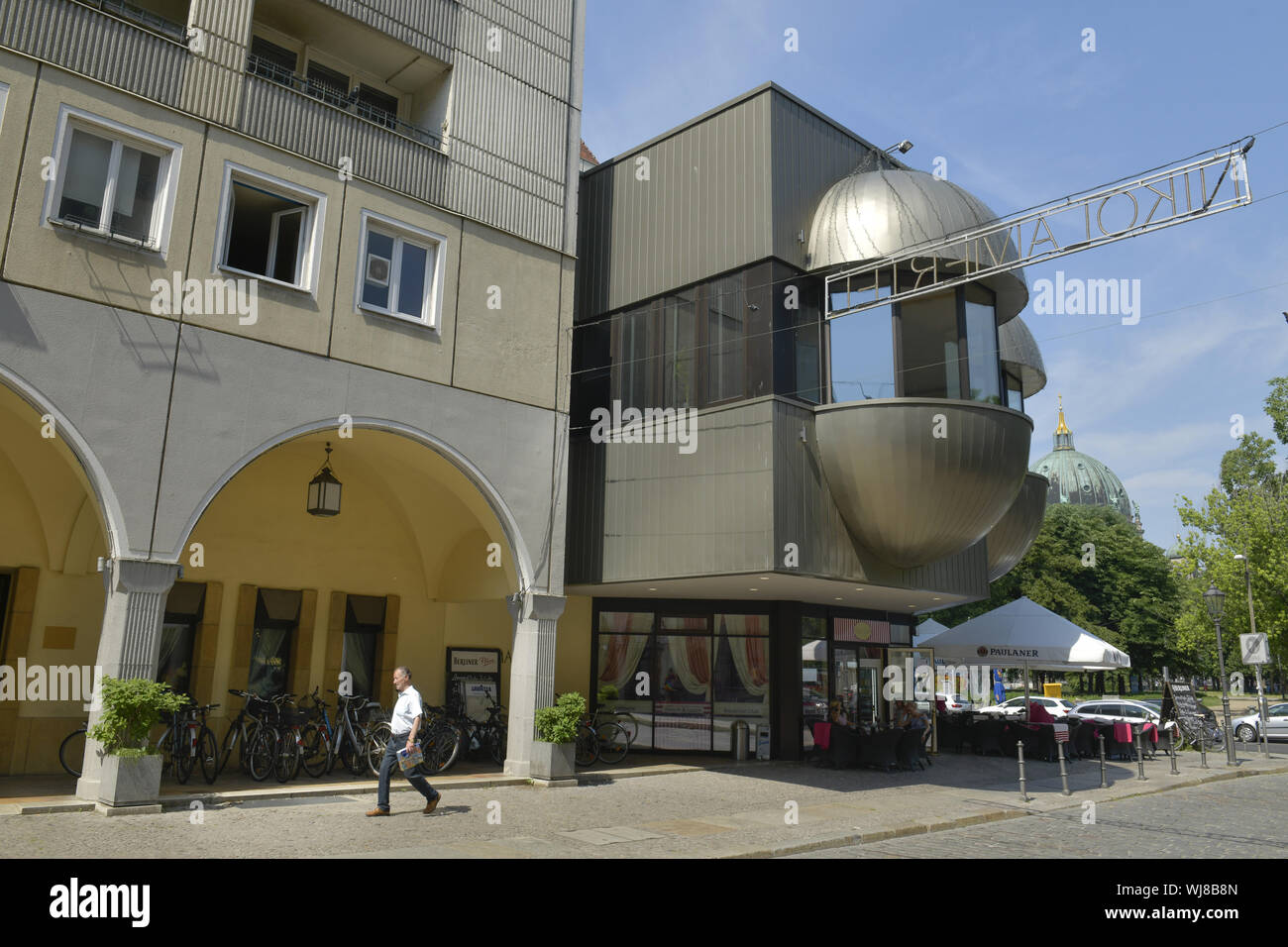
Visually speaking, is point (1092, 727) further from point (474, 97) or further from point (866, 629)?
point (474, 97)

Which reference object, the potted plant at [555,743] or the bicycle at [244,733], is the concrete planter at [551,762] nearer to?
the potted plant at [555,743]

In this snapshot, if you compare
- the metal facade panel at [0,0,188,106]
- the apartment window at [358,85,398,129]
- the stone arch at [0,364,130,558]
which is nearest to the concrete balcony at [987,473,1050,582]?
the apartment window at [358,85,398,129]

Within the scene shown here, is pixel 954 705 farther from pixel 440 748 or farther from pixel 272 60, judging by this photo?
pixel 272 60

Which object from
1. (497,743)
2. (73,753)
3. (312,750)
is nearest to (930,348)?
(497,743)

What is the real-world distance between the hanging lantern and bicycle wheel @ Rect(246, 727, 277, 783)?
3.38 metres

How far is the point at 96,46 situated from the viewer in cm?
1152

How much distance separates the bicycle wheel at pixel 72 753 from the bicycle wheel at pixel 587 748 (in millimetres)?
7996

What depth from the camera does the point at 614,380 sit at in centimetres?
1795

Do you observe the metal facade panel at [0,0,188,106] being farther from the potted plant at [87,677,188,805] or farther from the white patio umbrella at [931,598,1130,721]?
the white patio umbrella at [931,598,1130,721]

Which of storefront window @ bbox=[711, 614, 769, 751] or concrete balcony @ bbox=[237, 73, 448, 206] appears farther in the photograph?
storefront window @ bbox=[711, 614, 769, 751]

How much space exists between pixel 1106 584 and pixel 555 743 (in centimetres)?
5632

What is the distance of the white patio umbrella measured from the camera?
69.3 ft
